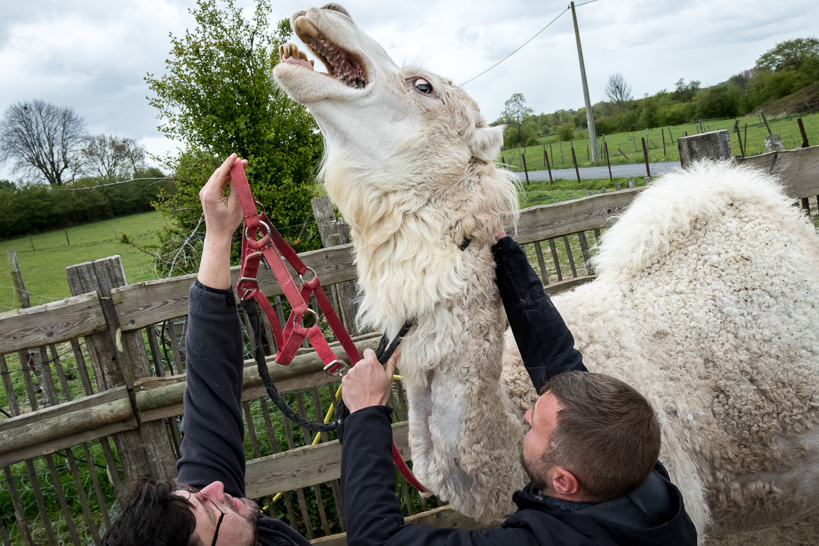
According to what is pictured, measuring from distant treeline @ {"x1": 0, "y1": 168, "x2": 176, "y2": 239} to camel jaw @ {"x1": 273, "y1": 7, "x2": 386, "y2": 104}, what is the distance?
22.6 m

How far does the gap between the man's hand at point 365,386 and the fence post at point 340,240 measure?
2086 mm

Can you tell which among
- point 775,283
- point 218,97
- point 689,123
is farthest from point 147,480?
point 689,123

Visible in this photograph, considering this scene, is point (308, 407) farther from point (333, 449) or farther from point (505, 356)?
point (505, 356)

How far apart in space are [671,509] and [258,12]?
23.0 feet

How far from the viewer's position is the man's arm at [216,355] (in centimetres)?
163

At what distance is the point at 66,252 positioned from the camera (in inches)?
870

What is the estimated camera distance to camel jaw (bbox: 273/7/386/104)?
1754 mm

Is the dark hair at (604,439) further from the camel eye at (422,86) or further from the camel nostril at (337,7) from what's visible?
the camel nostril at (337,7)

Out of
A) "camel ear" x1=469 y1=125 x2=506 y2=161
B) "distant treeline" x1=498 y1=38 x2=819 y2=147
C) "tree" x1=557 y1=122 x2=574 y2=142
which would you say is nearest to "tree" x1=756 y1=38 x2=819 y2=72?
"distant treeline" x1=498 y1=38 x2=819 y2=147

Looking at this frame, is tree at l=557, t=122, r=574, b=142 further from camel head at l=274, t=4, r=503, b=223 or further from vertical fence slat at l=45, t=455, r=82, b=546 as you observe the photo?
vertical fence slat at l=45, t=455, r=82, b=546

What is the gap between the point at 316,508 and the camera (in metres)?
3.70

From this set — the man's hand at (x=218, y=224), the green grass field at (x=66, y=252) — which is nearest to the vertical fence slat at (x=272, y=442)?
the man's hand at (x=218, y=224)

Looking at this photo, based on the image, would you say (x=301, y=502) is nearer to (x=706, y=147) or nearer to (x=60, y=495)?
(x=60, y=495)

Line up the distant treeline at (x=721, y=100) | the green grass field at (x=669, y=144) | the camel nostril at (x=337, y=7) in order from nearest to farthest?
the camel nostril at (x=337, y=7) < the green grass field at (x=669, y=144) < the distant treeline at (x=721, y=100)
